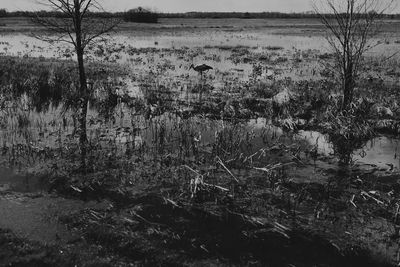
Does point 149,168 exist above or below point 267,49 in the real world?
below

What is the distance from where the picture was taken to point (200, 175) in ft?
23.8

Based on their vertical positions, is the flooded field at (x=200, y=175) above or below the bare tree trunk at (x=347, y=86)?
below

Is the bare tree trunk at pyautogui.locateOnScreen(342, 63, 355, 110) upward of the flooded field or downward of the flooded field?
upward

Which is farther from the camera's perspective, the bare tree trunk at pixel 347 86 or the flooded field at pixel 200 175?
the bare tree trunk at pixel 347 86

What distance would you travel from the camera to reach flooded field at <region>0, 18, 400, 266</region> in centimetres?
561

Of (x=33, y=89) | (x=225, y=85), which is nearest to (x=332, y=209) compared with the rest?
(x=225, y=85)

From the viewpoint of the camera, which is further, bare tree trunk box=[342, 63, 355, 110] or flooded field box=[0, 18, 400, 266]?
bare tree trunk box=[342, 63, 355, 110]

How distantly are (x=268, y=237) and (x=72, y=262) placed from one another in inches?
101

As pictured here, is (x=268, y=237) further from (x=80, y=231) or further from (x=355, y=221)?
(x=80, y=231)

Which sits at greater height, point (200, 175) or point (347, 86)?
point (347, 86)

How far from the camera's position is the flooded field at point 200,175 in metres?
5.61

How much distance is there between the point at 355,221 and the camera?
6.30 metres

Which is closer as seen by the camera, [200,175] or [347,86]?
[200,175]

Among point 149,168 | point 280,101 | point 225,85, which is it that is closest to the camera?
point 149,168
